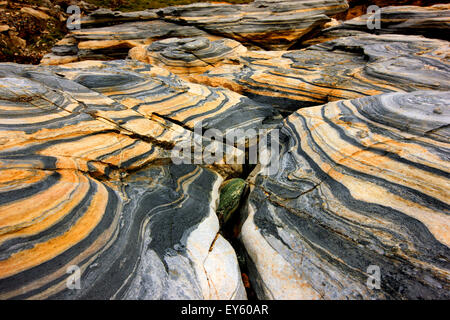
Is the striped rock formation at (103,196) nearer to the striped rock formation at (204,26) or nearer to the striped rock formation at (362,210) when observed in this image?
the striped rock formation at (362,210)

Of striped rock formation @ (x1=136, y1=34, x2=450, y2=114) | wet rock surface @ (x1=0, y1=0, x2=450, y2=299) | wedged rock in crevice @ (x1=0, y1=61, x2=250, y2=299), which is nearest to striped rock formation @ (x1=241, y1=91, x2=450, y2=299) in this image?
wet rock surface @ (x1=0, y1=0, x2=450, y2=299)

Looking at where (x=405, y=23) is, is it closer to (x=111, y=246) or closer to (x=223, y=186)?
(x=223, y=186)

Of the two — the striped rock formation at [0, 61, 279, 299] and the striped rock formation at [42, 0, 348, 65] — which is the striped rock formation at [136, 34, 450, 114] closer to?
the striped rock formation at [42, 0, 348, 65]

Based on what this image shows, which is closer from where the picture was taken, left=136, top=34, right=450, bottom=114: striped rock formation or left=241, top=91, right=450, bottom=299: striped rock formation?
left=241, top=91, right=450, bottom=299: striped rock formation

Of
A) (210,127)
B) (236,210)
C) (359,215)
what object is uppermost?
(210,127)

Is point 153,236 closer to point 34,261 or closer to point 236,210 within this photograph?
point 34,261

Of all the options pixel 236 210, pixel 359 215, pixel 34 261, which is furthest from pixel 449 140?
pixel 34 261
